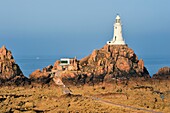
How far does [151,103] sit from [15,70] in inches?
1129

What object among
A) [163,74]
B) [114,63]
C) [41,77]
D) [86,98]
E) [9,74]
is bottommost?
[86,98]

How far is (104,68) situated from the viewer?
77000 millimetres

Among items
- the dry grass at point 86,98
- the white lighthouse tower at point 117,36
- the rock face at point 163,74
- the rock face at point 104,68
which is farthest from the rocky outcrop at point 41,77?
the rock face at point 163,74

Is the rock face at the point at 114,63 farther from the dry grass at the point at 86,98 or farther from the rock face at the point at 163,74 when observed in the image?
the dry grass at the point at 86,98

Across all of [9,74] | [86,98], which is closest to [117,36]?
[9,74]

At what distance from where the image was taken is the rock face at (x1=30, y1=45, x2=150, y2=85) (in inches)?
2980

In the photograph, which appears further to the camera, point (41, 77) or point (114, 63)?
point (114, 63)

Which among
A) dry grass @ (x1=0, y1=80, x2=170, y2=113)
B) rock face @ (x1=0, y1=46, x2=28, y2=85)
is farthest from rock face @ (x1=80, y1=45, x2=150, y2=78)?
rock face @ (x1=0, y1=46, x2=28, y2=85)

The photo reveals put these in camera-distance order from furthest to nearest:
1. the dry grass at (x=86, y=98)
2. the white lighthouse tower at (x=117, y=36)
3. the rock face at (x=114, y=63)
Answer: the white lighthouse tower at (x=117, y=36) → the rock face at (x=114, y=63) → the dry grass at (x=86, y=98)

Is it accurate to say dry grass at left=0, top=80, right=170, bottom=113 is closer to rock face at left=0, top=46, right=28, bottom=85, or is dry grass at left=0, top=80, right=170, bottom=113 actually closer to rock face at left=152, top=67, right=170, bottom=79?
rock face at left=152, top=67, right=170, bottom=79

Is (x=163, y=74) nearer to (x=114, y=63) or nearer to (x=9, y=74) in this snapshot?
(x=114, y=63)

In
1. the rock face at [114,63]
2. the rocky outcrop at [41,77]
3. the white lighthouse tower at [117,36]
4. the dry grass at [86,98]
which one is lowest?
the dry grass at [86,98]

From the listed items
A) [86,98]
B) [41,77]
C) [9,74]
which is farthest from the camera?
[41,77]

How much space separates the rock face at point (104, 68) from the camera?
7569 centimetres
